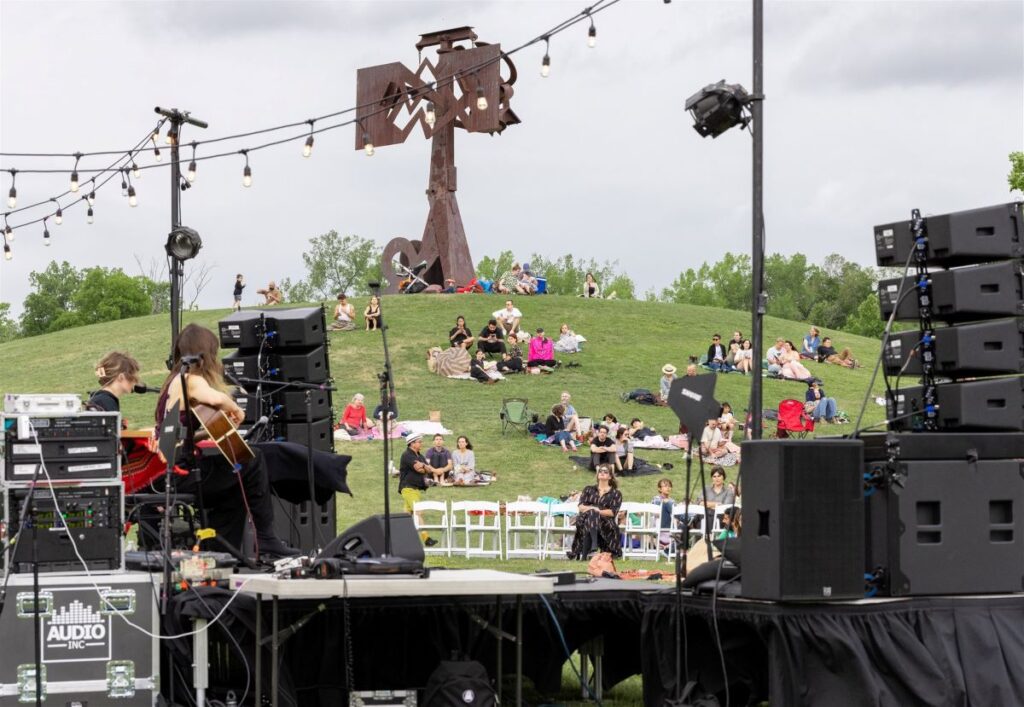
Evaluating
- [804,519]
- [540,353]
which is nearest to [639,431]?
[540,353]

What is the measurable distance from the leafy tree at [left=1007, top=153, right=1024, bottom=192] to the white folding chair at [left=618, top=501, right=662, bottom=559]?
24512 millimetres

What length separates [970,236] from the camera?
7184 millimetres

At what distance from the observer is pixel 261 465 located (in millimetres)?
8039

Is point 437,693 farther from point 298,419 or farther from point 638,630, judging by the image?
point 298,419

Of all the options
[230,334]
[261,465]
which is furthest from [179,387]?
[230,334]

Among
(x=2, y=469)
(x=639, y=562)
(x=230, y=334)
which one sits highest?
(x=230, y=334)

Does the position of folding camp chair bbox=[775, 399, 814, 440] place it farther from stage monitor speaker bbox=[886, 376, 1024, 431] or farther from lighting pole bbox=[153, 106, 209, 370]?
stage monitor speaker bbox=[886, 376, 1024, 431]

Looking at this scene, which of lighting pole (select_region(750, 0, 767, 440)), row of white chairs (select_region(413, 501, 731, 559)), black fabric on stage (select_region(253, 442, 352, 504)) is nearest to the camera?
lighting pole (select_region(750, 0, 767, 440))

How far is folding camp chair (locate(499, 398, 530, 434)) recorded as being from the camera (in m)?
26.3

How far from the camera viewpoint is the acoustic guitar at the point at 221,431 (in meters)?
7.44

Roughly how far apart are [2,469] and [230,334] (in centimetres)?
428

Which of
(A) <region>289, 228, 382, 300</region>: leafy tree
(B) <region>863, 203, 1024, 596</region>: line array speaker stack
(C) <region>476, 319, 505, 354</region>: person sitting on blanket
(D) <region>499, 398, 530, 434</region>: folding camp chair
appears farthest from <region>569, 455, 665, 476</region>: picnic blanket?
(A) <region>289, 228, 382, 300</region>: leafy tree

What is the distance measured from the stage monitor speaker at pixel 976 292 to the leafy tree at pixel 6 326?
3419 inches

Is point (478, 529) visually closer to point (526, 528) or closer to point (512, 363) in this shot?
point (526, 528)
